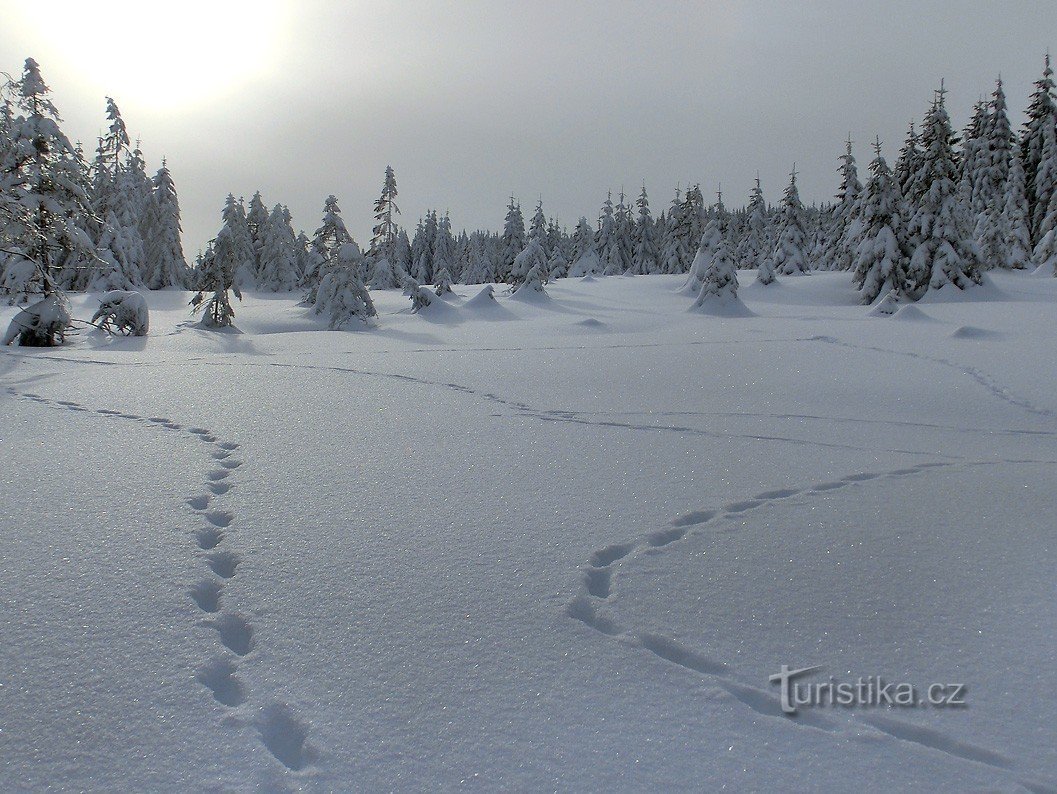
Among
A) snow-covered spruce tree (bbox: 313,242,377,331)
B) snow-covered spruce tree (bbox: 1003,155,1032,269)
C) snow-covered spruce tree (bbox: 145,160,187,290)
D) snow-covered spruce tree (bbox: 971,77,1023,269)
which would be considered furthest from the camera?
snow-covered spruce tree (bbox: 145,160,187,290)

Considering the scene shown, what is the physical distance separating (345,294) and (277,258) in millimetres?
28875

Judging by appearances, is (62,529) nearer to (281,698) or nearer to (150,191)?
(281,698)

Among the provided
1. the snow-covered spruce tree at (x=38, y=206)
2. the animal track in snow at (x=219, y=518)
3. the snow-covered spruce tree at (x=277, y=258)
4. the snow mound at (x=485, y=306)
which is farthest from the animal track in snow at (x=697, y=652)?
the snow-covered spruce tree at (x=277, y=258)

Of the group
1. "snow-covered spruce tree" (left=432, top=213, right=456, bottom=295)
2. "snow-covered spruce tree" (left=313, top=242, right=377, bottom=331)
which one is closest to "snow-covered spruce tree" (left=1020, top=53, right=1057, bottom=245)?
"snow-covered spruce tree" (left=313, top=242, right=377, bottom=331)

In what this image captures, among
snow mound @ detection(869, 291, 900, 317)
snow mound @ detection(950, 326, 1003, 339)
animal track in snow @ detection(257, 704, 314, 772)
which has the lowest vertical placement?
animal track in snow @ detection(257, 704, 314, 772)

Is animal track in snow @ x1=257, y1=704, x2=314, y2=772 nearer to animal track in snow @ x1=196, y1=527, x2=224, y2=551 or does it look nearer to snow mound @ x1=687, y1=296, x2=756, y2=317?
animal track in snow @ x1=196, y1=527, x2=224, y2=551

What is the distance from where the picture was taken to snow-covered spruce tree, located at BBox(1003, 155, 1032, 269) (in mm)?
36781

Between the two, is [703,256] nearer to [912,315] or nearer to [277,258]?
[912,315]

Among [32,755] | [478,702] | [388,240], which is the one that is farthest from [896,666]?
[388,240]

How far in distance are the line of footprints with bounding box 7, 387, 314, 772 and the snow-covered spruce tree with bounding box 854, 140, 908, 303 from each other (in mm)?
26592

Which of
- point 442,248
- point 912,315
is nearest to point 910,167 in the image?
point 912,315

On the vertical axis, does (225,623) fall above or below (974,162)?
below

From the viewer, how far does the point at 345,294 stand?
77.6 feet

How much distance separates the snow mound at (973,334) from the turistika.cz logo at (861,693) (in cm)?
1257
